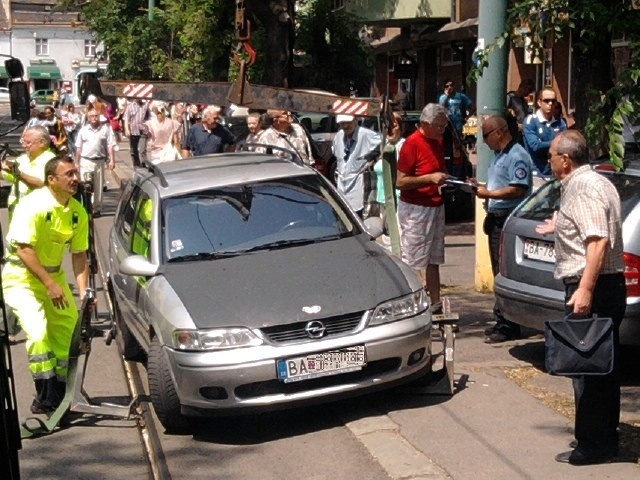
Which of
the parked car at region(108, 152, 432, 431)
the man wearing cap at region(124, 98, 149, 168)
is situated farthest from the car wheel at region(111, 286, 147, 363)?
the man wearing cap at region(124, 98, 149, 168)

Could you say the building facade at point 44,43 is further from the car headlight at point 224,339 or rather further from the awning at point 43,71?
the car headlight at point 224,339

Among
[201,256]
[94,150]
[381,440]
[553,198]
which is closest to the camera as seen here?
[381,440]

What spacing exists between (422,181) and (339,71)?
20908 millimetres

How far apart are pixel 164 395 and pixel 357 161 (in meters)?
6.18

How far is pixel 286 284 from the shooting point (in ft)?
26.0

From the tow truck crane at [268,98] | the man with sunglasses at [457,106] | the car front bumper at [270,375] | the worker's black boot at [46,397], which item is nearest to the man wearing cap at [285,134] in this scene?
the tow truck crane at [268,98]

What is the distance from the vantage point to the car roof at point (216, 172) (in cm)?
920

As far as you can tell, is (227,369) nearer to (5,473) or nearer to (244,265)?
(244,265)

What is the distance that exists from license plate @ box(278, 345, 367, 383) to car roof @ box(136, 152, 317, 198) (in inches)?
85.0

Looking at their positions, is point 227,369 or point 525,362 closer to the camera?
point 227,369

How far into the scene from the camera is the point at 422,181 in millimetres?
9984

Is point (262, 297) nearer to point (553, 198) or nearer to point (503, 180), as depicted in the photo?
point (553, 198)

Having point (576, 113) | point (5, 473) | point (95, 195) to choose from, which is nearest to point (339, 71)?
point (95, 195)

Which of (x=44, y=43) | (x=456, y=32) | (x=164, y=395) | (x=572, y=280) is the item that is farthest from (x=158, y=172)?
(x=44, y=43)
